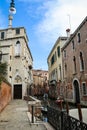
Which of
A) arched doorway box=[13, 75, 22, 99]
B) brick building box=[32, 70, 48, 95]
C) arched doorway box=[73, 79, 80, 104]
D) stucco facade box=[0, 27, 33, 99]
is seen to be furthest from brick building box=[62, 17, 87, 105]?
brick building box=[32, 70, 48, 95]

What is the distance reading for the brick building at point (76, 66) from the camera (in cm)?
1678

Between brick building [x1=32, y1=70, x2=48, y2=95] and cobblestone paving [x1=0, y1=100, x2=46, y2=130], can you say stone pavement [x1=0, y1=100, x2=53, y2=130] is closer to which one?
cobblestone paving [x1=0, y1=100, x2=46, y2=130]

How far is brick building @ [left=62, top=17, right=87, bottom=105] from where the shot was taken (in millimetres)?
16781

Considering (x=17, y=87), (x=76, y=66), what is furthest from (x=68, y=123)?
(x=17, y=87)

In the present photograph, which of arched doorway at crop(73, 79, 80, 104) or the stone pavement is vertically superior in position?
arched doorway at crop(73, 79, 80, 104)

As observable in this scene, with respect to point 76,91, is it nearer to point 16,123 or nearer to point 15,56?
point 15,56

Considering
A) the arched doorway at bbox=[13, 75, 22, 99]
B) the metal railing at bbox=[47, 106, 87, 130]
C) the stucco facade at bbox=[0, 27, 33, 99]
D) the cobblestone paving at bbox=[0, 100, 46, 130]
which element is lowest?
the cobblestone paving at bbox=[0, 100, 46, 130]

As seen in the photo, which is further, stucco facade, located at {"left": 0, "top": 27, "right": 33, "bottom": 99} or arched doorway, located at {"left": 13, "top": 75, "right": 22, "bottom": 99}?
arched doorway, located at {"left": 13, "top": 75, "right": 22, "bottom": 99}

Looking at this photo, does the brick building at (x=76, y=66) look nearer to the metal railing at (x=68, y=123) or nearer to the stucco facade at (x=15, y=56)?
the stucco facade at (x=15, y=56)

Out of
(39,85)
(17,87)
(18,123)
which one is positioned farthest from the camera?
(39,85)

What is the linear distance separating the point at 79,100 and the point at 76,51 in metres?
5.44

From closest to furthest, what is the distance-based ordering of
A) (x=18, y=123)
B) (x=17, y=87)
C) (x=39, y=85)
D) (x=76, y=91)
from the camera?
(x=18, y=123), (x=76, y=91), (x=17, y=87), (x=39, y=85)

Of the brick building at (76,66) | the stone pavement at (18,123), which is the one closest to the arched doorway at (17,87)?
the brick building at (76,66)

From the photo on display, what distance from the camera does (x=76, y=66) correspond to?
62.1 feet
